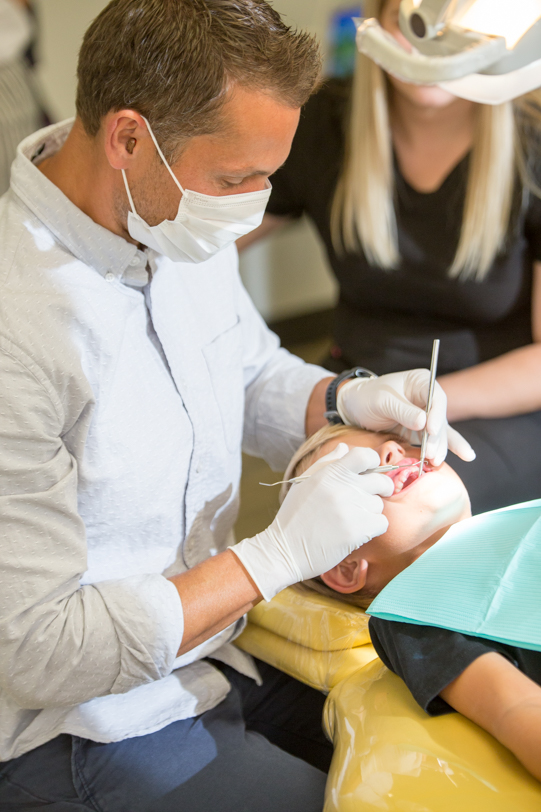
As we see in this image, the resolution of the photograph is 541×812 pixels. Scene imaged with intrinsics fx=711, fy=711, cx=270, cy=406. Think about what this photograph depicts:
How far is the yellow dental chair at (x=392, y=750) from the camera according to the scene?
0.76 meters

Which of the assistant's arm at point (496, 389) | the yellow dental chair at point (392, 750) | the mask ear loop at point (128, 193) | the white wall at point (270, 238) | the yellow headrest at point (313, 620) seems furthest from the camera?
the white wall at point (270, 238)

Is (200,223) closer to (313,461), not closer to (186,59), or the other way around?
(186,59)

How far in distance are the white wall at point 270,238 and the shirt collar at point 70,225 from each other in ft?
6.41

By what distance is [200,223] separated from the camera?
3.26 feet

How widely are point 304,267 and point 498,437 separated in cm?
247

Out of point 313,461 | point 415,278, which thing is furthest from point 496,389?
point 313,461

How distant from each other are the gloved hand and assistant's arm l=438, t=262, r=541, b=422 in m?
0.56

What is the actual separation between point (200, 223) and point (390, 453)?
0.47 metres

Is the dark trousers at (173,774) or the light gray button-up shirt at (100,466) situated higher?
the light gray button-up shirt at (100,466)

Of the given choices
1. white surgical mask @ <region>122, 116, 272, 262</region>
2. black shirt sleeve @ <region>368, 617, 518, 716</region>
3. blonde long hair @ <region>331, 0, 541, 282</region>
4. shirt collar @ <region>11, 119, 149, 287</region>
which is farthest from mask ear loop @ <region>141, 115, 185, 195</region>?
blonde long hair @ <region>331, 0, 541, 282</region>

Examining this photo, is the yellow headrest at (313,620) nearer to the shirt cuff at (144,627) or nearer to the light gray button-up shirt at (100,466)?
the light gray button-up shirt at (100,466)

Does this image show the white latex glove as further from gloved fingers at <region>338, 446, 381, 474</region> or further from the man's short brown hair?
the man's short brown hair

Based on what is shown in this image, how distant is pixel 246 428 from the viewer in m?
1.46

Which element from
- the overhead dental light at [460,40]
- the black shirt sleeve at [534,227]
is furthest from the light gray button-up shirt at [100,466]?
the black shirt sleeve at [534,227]
